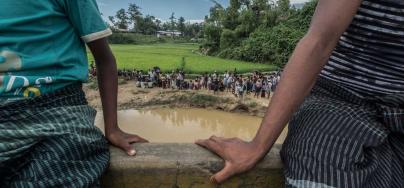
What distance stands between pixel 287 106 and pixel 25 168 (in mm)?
823

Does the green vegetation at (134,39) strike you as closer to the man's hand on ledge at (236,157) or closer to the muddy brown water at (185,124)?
the muddy brown water at (185,124)

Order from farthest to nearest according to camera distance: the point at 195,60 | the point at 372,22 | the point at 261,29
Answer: the point at 261,29 → the point at 195,60 → the point at 372,22

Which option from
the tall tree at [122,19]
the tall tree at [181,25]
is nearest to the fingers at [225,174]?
the tall tree at [122,19]

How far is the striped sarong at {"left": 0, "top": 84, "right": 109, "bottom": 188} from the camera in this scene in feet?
4.16

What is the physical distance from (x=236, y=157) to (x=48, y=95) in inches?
26.4

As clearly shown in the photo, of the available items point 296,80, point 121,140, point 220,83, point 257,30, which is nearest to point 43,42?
point 121,140

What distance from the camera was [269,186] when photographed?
5.47 ft

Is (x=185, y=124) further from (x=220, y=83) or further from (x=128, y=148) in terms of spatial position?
(x=128, y=148)

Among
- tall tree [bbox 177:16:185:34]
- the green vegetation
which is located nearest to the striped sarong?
the green vegetation

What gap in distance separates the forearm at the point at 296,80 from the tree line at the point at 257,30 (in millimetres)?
30162

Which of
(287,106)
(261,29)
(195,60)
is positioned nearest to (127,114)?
(195,60)

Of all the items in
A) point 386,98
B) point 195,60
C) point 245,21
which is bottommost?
point 195,60

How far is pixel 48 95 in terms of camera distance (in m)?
1.45

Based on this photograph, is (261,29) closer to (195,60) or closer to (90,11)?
(195,60)
